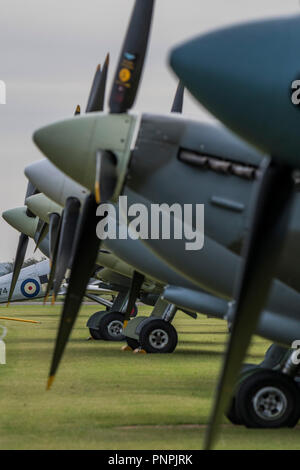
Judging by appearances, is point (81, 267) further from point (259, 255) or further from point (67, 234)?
point (67, 234)

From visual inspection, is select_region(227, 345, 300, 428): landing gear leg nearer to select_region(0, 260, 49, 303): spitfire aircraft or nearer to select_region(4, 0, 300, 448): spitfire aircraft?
select_region(4, 0, 300, 448): spitfire aircraft

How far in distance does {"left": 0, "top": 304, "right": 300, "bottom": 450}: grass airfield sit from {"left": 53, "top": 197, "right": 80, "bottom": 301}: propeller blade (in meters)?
A: 1.94

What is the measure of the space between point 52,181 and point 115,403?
3.52m

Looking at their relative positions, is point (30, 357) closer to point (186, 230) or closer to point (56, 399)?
point (56, 399)

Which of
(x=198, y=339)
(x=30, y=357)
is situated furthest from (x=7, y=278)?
(x=30, y=357)

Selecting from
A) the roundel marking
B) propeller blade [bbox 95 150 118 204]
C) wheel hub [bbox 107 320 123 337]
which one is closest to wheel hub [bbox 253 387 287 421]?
propeller blade [bbox 95 150 118 204]

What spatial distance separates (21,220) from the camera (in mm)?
25531

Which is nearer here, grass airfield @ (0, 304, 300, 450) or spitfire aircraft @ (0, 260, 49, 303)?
grass airfield @ (0, 304, 300, 450)

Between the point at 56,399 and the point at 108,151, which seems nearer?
the point at 108,151

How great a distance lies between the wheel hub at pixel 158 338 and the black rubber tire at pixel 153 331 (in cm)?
3

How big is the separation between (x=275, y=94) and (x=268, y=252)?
106cm

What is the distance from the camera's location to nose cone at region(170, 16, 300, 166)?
19.0 ft
